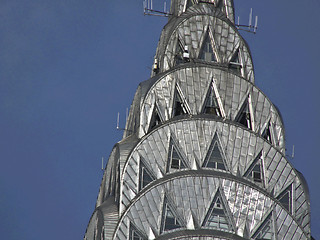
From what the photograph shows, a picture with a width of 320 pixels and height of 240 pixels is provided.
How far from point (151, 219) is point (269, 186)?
1451 centimetres

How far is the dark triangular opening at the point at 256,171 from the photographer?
131500mm

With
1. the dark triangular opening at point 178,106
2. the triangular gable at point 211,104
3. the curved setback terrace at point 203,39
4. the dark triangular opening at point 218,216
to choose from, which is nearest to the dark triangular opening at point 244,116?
the triangular gable at point 211,104

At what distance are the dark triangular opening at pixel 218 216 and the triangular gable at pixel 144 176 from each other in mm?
7670

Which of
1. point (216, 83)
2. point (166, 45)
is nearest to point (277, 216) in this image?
point (216, 83)

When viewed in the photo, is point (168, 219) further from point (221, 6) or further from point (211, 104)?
point (221, 6)

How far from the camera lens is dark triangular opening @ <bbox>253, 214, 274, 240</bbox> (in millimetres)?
123625

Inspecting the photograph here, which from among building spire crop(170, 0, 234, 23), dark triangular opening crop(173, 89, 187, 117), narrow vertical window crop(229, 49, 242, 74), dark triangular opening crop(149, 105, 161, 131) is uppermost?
building spire crop(170, 0, 234, 23)

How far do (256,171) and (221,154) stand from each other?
13.3ft

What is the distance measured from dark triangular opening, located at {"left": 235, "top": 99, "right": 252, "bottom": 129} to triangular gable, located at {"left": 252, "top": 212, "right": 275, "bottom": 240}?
16934 mm

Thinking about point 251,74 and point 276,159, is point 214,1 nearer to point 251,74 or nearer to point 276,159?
point 251,74

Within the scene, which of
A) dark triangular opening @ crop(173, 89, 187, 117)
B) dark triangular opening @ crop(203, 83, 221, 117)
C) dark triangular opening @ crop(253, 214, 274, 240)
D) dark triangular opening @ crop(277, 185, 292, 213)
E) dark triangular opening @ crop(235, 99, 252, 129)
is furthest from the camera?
dark triangular opening @ crop(203, 83, 221, 117)

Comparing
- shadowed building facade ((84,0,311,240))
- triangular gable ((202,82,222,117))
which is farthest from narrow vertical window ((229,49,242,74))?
triangular gable ((202,82,222,117))

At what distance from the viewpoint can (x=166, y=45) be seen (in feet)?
488

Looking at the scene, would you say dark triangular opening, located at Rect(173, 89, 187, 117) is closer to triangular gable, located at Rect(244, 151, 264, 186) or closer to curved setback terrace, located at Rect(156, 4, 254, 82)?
curved setback terrace, located at Rect(156, 4, 254, 82)
